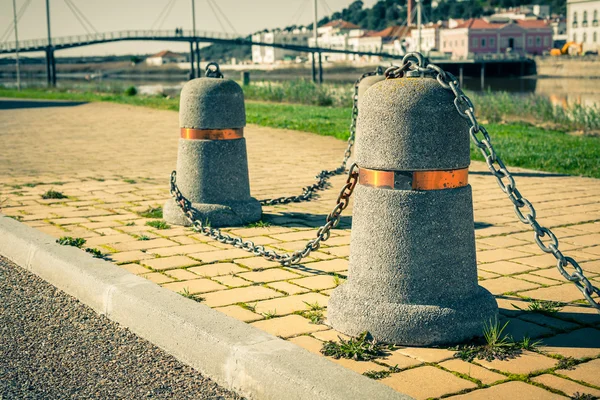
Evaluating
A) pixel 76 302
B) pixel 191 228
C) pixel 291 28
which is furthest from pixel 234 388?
pixel 291 28

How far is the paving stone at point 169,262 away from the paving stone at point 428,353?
2.18m

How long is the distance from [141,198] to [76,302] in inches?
143

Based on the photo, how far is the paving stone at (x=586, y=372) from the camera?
11.1ft

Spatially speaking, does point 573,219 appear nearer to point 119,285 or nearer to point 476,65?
point 119,285

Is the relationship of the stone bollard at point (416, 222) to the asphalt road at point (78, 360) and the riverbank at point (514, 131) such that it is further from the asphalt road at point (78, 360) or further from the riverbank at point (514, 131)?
the riverbank at point (514, 131)

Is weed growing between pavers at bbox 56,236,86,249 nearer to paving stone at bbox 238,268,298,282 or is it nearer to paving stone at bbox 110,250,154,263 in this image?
paving stone at bbox 110,250,154,263

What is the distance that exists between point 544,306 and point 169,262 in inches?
102

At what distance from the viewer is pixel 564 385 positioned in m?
3.32

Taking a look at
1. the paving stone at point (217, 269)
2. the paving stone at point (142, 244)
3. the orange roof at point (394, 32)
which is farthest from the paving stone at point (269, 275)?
the orange roof at point (394, 32)

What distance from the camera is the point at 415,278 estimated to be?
12.8 ft

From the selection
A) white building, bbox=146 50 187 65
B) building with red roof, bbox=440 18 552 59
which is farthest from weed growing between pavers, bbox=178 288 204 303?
white building, bbox=146 50 187 65

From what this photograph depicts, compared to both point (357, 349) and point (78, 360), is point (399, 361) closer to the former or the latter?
point (357, 349)

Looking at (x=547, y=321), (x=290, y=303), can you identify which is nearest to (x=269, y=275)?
(x=290, y=303)

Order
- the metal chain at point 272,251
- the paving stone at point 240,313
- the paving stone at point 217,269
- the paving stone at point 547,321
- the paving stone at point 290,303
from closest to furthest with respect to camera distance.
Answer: the paving stone at point 547,321 → the paving stone at point 240,313 → the paving stone at point 290,303 → the metal chain at point 272,251 → the paving stone at point 217,269
